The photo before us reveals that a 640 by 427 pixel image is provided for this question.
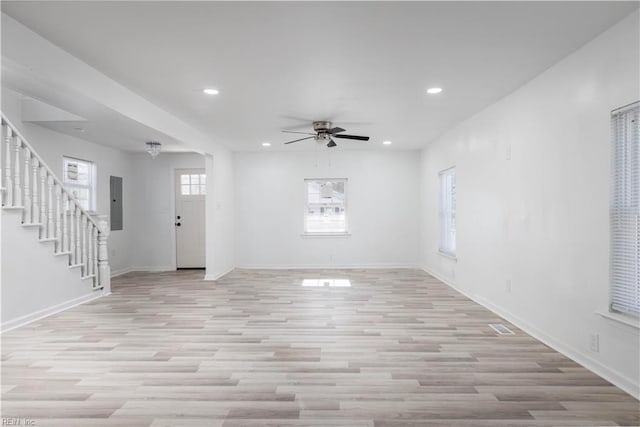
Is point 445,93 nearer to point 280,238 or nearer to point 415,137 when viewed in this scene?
point 415,137

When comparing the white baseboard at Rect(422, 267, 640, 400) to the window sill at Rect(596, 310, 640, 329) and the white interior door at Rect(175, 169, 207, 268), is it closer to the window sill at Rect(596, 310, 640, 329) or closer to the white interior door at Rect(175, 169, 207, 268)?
the window sill at Rect(596, 310, 640, 329)

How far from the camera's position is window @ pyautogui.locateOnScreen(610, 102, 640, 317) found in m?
2.51

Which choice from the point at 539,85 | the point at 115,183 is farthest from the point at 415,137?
the point at 115,183

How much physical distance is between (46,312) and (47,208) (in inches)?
55.7

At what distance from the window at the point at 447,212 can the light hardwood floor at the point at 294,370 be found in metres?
1.95

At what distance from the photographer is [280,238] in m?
8.09

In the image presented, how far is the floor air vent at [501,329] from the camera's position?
368cm

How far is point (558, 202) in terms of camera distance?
3.26 metres

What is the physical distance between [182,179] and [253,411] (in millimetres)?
6641

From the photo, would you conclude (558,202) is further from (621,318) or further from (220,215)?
(220,215)

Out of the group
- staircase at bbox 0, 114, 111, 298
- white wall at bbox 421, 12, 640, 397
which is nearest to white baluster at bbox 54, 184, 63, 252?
staircase at bbox 0, 114, 111, 298

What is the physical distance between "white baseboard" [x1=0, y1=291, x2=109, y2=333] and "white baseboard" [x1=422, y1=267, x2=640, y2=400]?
17.6ft

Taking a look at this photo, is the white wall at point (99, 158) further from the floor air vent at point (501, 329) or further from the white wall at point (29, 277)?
the floor air vent at point (501, 329)

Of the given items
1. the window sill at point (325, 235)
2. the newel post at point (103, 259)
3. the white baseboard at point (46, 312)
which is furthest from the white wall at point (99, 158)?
the window sill at point (325, 235)
